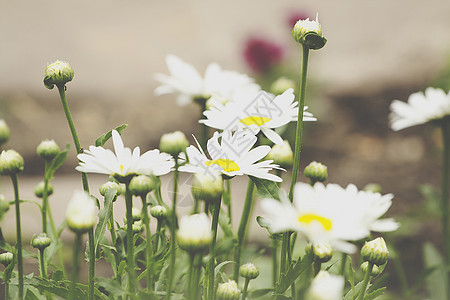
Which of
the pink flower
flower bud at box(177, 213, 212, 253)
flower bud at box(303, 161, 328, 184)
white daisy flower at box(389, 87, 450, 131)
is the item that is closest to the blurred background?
the pink flower

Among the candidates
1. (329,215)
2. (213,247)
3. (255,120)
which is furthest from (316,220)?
(255,120)

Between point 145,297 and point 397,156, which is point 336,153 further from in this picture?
point 145,297

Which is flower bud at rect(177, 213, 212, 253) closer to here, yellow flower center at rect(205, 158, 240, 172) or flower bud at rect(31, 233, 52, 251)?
yellow flower center at rect(205, 158, 240, 172)

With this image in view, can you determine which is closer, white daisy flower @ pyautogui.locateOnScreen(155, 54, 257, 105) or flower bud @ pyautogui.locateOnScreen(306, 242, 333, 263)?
flower bud @ pyautogui.locateOnScreen(306, 242, 333, 263)

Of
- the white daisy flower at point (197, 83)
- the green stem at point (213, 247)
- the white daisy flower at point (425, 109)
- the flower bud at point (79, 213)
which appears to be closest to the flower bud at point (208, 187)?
the green stem at point (213, 247)

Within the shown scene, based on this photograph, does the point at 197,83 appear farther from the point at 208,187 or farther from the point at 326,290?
the point at 326,290
